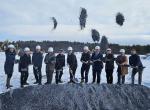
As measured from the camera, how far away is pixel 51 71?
742 inches

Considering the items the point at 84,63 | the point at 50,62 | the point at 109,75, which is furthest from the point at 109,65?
the point at 50,62

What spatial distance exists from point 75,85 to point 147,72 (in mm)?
6651

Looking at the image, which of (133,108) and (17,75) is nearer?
(133,108)

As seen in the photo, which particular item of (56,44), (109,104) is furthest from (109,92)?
(56,44)

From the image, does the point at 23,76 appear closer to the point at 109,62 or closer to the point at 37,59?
the point at 37,59

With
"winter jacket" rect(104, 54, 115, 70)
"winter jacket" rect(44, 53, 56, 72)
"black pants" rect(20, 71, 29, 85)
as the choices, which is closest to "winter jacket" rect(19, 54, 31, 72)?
"black pants" rect(20, 71, 29, 85)

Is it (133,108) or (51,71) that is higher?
(51,71)

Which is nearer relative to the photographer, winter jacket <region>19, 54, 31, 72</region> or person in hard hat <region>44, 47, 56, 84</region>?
winter jacket <region>19, 54, 31, 72</region>

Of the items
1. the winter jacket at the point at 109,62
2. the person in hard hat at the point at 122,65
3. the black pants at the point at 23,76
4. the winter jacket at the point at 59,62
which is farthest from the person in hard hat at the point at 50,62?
the person in hard hat at the point at 122,65

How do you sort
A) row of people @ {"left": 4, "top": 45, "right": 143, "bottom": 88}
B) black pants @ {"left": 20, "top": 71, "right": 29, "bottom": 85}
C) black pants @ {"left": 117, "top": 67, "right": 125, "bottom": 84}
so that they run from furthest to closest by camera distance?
black pants @ {"left": 117, "top": 67, "right": 125, "bottom": 84}, row of people @ {"left": 4, "top": 45, "right": 143, "bottom": 88}, black pants @ {"left": 20, "top": 71, "right": 29, "bottom": 85}

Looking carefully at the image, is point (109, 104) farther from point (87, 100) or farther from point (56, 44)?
point (56, 44)

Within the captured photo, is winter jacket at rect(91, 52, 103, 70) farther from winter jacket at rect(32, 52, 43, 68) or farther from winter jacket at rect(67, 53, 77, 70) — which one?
winter jacket at rect(32, 52, 43, 68)

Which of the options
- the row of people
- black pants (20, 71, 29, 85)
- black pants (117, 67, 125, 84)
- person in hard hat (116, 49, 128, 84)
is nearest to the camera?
black pants (20, 71, 29, 85)

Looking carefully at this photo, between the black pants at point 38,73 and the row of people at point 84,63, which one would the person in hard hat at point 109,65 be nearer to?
the row of people at point 84,63
